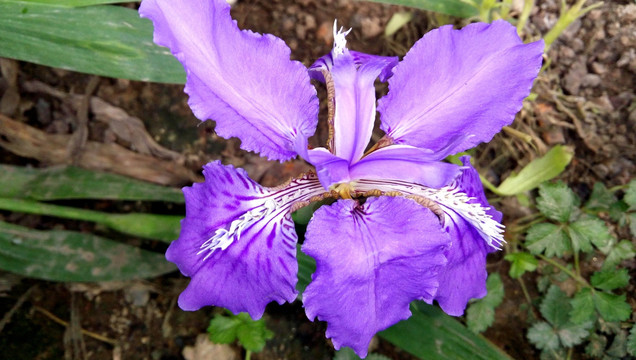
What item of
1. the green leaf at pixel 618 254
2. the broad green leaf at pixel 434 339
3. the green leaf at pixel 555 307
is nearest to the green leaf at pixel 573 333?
the green leaf at pixel 555 307

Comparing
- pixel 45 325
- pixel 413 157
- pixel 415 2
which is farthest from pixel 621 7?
pixel 45 325

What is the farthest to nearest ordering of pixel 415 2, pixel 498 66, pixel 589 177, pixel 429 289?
pixel 589 177 → pixel 415 2 → pixel 498 66 → pixel 429 289

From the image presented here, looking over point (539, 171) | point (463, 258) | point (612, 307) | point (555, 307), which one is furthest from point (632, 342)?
point (463, 258)

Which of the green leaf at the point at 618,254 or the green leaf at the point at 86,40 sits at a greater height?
the green leaf at the point at 86,40

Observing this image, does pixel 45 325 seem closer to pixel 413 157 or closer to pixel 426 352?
pixel 426 352

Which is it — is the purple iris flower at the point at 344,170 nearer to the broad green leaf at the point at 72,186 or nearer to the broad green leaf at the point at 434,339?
the broad green leaf at the point at 434,339

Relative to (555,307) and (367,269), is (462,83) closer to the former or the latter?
(367,269)
